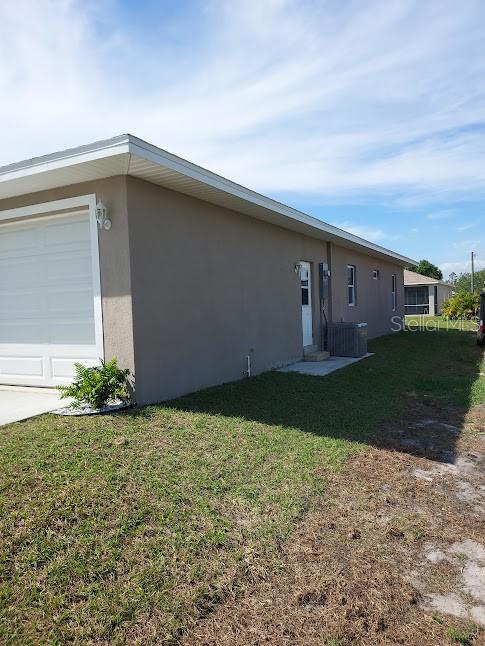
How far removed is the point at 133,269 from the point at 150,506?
3.22m

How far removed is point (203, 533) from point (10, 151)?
24.4ft

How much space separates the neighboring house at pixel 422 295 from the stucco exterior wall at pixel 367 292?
45.5 feet

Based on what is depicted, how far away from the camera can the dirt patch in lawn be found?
221 cm

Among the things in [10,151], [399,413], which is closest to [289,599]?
[399,413]

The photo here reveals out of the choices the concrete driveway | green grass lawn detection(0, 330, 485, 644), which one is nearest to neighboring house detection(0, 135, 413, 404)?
the concrete driveway

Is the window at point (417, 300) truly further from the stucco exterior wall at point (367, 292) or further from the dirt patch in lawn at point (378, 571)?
the dirt patch in lawn at point (378, 571)

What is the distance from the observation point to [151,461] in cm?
393

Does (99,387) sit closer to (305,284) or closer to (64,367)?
(64,367)

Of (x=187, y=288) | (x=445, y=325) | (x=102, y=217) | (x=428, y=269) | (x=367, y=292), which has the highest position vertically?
(x=428, y=269)

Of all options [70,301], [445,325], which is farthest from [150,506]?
[445,325]

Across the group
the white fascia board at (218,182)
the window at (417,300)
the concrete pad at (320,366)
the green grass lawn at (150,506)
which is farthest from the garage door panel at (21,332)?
the window at (417,300)

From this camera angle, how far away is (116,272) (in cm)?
569

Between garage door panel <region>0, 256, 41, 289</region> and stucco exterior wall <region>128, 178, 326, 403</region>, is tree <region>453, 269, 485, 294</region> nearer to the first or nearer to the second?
stucco exterior wall <region>128, 178, 326, 403</region>

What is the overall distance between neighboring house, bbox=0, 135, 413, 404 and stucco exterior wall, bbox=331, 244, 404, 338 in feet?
14.7
